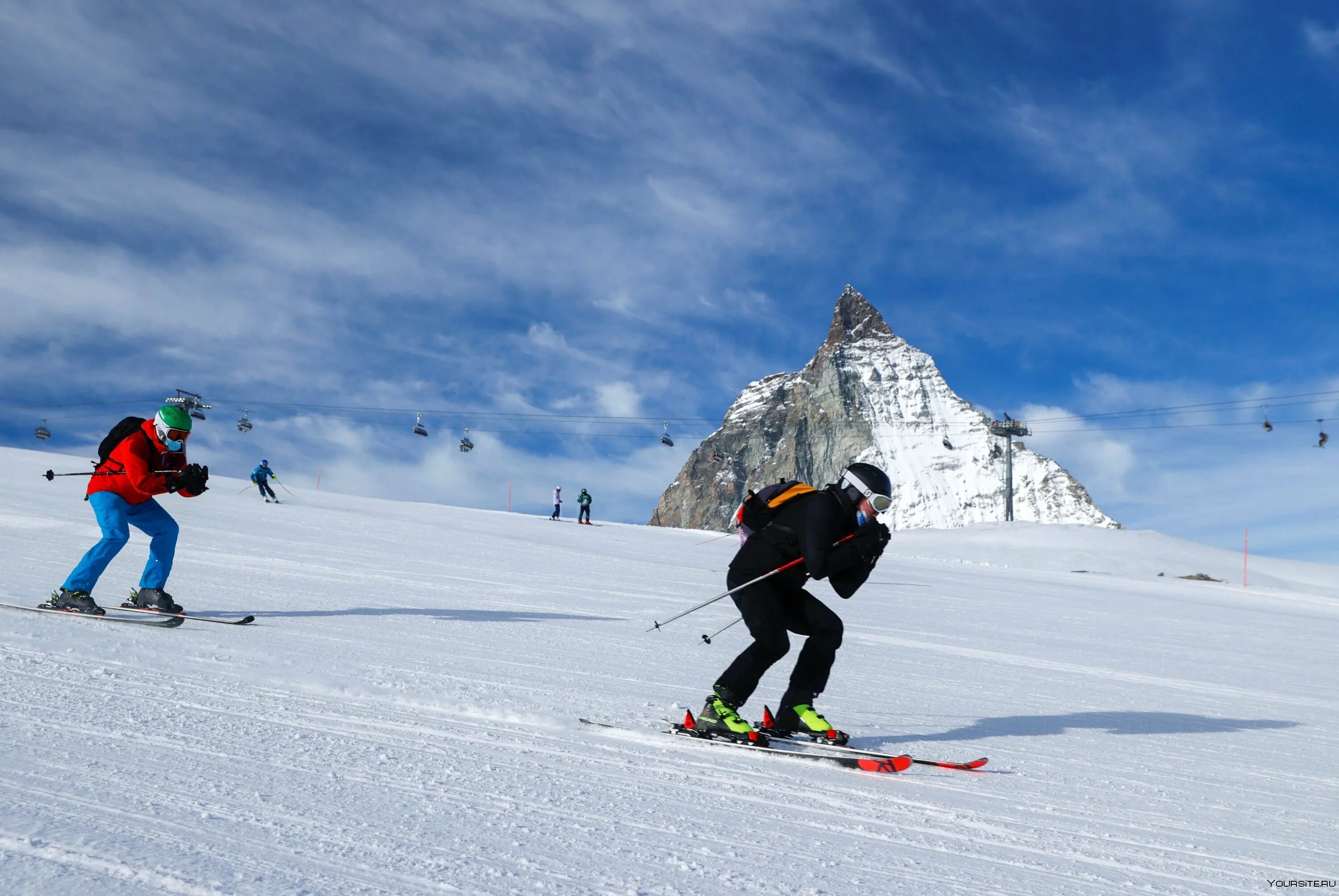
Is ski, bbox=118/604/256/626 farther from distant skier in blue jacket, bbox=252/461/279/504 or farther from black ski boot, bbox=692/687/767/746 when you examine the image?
distant skier in blue jacket, bbox=252/461/279/504

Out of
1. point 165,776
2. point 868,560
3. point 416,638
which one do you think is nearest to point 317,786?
point 165,776

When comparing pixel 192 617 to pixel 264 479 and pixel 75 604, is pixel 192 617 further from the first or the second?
pixel 264 479

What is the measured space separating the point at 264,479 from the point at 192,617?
20.6 m

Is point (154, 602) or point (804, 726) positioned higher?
point (154, 602)

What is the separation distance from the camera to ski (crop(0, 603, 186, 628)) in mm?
6047

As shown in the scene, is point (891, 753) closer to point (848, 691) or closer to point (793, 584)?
point (793, 584)

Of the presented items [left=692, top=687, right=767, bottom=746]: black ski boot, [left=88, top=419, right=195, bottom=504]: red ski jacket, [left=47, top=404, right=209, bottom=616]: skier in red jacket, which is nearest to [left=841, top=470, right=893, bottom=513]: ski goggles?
[left=692, top=687, right=767, bottom=746]: black ski boot

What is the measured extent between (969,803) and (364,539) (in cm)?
1402

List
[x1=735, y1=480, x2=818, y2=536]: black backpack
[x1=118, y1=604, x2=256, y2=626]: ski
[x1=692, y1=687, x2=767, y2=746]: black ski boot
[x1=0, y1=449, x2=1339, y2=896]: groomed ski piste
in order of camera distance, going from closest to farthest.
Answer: [x1=0, y1=449, x2=1339, y2=896]: groomed ski piste
[x1=692, y1=687, x2=767, y2=746]: black ski boot
[x1=735, y1=480, x2=818, y2=536]: black backpack
[x1=118, y1=604, x2=256, y2=626]: ski

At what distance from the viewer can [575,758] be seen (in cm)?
360

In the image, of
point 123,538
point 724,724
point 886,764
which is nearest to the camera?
point 886,764

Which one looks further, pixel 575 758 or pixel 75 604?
pixel 75 604

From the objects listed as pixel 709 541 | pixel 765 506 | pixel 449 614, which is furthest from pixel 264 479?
pixel 765 506

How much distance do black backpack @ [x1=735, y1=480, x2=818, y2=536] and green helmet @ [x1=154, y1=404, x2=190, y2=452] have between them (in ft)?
15.5
